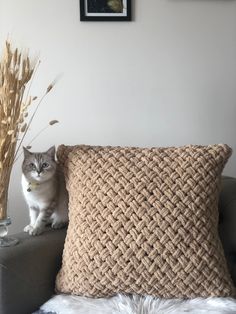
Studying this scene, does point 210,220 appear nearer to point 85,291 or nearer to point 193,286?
point 193,286

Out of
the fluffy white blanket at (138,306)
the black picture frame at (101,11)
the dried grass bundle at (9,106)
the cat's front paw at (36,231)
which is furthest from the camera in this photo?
the black picture frame at (101,11)

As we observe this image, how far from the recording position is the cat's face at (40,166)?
1.32 metres

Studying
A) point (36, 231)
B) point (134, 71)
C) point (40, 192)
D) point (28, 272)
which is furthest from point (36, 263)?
point (134, 71)

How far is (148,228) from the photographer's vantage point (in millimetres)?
1095

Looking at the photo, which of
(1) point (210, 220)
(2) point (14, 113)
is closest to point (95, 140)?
(2) point (14, 113)

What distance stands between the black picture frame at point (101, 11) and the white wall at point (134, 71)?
0.02 meters

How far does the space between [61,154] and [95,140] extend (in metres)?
0.36

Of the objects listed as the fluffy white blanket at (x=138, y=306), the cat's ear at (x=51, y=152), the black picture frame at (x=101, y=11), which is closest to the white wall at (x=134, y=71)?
the black picture frame at (x=101, y=11)

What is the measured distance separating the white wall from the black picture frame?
1.0 inches

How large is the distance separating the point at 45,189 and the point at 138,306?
504 mm

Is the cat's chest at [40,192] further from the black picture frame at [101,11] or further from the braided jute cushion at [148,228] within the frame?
the black picture frame at [101,11]

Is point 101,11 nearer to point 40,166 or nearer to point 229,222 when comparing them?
point 40,166

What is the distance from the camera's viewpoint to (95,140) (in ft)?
5.32

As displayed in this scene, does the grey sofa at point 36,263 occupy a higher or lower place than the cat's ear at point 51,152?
lower
